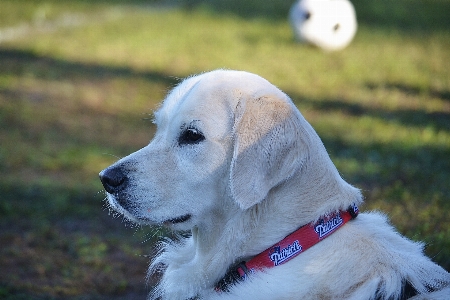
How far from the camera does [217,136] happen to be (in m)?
3.53

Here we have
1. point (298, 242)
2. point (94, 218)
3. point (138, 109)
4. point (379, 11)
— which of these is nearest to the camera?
point (298, 242)

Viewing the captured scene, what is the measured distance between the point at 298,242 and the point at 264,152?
19.7 inches

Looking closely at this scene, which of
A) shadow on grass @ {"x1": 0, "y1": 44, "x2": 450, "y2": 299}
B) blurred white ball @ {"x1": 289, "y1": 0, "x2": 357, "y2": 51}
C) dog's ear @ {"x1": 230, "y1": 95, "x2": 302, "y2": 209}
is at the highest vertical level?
blurred white ball @ {"x1": 289, "y1": 0, "x2": 357, "y2": 51}

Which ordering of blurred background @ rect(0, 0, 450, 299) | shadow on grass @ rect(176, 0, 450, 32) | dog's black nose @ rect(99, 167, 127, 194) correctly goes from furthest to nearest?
shadow on grass @ rect(176, 0, 450, 32), blurred background @ rect(0, 0, 450, 299), dog's black nose @ rect(99, 167, 127, 194)

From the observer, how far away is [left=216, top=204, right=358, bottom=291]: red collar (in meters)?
3.28

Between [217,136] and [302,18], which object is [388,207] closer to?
[217,136]

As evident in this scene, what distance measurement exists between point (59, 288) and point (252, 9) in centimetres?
1616

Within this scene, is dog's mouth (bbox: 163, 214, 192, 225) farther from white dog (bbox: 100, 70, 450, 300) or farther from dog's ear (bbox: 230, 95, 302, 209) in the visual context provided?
dog's ear (bbox: 230, 95, 302, 209)

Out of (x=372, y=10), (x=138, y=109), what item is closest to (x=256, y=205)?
(x=138, y=109)

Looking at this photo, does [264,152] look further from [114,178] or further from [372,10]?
[372,10]

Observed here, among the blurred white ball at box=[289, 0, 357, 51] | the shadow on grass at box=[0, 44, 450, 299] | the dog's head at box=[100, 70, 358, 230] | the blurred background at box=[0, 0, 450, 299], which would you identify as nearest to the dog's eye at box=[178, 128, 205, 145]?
the dog's head at box=[100, 70, 358, 230]

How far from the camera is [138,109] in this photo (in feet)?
33.4

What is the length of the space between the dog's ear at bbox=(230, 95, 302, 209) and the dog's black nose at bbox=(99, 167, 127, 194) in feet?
2.06

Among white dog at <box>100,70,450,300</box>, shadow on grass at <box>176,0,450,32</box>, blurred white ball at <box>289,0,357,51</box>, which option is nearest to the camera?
white dog at <box>100,70,450,300</box>
